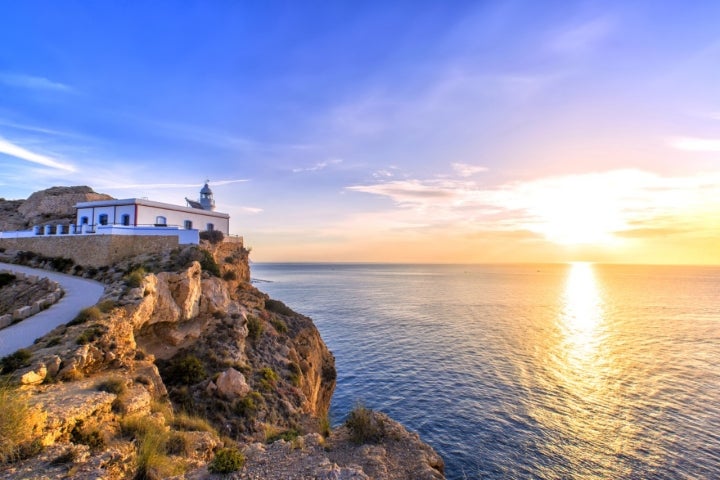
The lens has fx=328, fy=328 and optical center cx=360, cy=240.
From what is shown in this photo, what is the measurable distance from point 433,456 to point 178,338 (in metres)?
16.1

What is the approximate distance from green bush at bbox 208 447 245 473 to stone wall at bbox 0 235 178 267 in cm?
2150

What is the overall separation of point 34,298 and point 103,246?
22.8ft

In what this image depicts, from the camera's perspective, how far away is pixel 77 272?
26.0 meters

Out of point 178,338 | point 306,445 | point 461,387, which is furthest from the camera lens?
point 461,387

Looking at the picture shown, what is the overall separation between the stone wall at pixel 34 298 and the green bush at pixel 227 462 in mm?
13285

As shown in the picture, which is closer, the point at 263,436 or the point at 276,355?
the point at 263,436

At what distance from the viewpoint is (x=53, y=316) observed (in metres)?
15.4

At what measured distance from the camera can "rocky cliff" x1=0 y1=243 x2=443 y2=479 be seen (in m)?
8.30

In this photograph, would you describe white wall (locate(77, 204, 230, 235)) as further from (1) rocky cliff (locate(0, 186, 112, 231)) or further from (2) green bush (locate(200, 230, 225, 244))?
(1) rocky cliff (locate(0, 186, 112, 231))

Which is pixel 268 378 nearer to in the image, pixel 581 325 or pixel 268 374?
pixel 268 374

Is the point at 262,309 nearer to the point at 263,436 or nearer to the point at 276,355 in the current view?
the point at 276,355

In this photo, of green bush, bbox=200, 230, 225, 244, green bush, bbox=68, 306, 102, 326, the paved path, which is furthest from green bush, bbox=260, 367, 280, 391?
green bush, bbox=200, 230, 225, 244

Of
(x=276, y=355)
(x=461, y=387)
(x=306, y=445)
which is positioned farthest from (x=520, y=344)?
(x=306, y=445)

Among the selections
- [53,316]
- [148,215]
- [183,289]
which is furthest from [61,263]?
[53,316]
